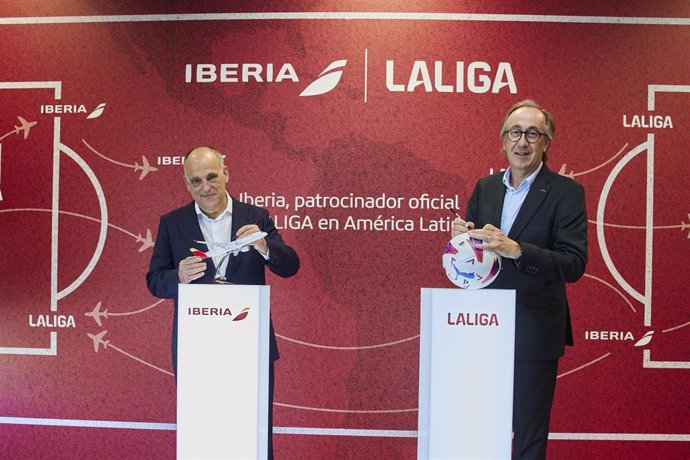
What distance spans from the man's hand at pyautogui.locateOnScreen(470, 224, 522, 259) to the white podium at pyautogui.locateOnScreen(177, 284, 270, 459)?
0.72 m

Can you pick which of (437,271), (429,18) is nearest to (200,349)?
(437,271)

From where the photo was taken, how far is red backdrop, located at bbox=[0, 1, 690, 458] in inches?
116

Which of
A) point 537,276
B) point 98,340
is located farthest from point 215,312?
point 98,340

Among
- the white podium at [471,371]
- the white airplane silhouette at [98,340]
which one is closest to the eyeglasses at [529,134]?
the white podium at [471,371]

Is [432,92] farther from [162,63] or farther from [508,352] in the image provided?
[508,352]

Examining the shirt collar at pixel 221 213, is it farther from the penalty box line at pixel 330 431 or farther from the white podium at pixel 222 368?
the penalty box line at pixel 330 431

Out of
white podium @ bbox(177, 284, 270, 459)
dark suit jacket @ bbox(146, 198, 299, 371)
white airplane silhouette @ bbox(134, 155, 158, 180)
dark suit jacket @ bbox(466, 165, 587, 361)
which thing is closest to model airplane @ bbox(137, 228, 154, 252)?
white airplane silhouette @ bbox(134, 155, 158, 180)

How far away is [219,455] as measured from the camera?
165 cm

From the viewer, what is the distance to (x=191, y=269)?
77.5 inches

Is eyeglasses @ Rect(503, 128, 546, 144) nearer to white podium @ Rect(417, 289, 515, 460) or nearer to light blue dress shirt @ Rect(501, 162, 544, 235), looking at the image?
light blue dress shirt @ Rect(501, 162, 544, 235)

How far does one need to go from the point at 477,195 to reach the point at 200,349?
1.27 m

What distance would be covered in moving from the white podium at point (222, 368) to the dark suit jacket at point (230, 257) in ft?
2.00

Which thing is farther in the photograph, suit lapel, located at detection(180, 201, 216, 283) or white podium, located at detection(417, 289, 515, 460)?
suit lapel, located at detection(180, 201, 216, 283)

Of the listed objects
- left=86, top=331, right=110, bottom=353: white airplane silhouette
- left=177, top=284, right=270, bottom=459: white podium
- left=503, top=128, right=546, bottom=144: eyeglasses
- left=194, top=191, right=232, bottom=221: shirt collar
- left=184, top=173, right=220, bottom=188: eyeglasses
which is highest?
left=503, top=128, right=546, bottom=144: eyeglasses
